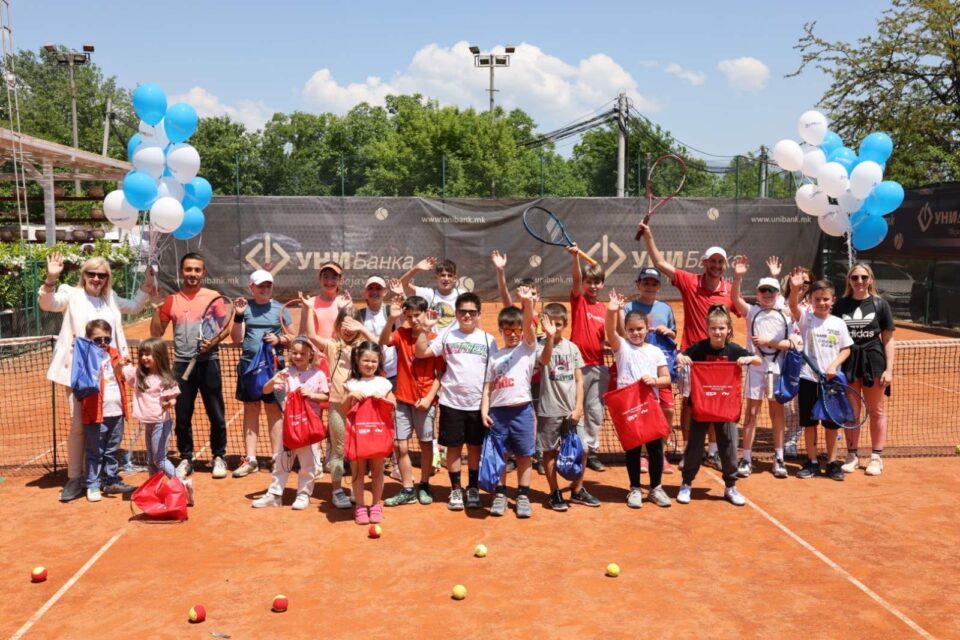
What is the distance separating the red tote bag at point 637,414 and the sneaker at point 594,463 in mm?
1313

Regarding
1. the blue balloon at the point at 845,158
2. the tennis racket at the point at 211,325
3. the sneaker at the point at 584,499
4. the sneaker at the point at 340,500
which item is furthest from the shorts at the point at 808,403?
the tennis racket at the point at 211,325

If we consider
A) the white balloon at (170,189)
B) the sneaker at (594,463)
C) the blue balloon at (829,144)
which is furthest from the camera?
the blue balloon at (829,144)

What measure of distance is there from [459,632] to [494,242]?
16.2 metres

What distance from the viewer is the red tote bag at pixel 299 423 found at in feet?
21.9

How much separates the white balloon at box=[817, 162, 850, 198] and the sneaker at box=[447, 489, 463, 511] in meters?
5.74

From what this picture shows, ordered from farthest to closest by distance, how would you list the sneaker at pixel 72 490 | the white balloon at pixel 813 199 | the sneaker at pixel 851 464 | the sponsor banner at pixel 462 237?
the sponsor banner at pixel 462 237, the white balloon at pixel 813 199, the sneaker at pixel 851 464, the sneaker at pixel 72 490

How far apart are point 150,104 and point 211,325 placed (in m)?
2.34

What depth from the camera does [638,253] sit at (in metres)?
21.3

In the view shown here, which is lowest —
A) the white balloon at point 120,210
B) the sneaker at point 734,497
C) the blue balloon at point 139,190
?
the sneaker at point 734,497

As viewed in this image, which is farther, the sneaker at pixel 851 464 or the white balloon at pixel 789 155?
the white balloon at pixel 789 155

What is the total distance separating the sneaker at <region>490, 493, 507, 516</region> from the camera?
21.7ft

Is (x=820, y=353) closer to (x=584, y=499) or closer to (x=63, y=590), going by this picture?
(x=584, y=499)

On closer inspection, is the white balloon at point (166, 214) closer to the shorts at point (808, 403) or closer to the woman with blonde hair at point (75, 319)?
the woman with blonde hair at point (75, 319)

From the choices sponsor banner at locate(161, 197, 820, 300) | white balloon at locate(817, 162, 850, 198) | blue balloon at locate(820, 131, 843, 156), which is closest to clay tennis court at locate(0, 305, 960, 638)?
white balloon at locate(817, 162, 850, 198)
